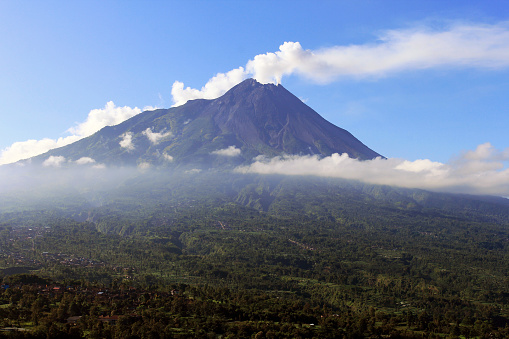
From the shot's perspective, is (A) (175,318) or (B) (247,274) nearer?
(A) (175,318)

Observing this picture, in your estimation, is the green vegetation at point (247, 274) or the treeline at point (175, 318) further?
the green vegetation at point (247, 274)

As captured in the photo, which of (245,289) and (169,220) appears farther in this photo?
(169,220)

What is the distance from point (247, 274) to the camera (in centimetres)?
9950

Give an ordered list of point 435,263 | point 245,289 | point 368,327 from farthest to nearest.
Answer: point 435,263 → point 245,289 → point 368,327

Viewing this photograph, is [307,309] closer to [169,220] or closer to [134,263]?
[134,263]

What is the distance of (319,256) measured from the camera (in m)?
125

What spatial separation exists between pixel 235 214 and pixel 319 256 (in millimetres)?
62861

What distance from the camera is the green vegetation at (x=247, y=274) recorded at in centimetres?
5634

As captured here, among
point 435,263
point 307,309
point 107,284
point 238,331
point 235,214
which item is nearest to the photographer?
point 238,331

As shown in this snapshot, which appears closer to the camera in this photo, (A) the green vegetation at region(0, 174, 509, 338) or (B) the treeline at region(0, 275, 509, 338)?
(B) the treeline at region(0, 275, 509, 338)

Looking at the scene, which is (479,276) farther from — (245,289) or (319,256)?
(245,289)

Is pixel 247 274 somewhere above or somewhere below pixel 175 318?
below

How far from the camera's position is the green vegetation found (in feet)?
185

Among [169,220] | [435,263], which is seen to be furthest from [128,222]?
[435,263]
